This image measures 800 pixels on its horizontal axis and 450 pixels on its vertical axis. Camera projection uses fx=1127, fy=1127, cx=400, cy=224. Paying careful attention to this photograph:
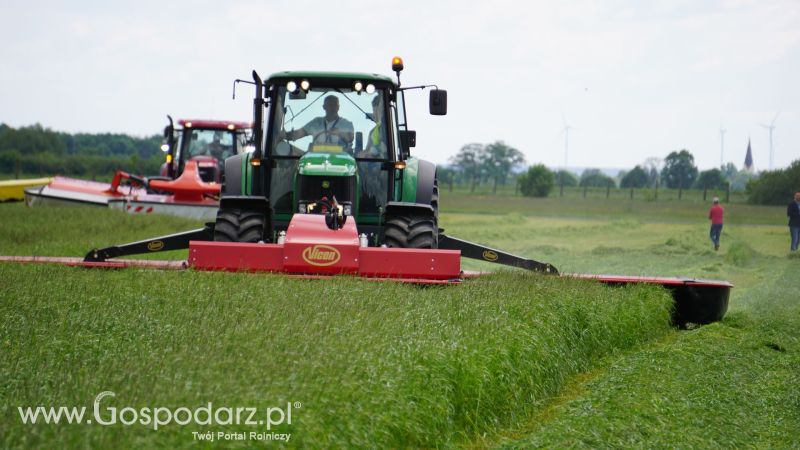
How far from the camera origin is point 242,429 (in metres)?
5.05

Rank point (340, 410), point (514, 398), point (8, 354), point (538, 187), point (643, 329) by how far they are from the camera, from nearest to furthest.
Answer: point (340, 410) < point (8, 354) < point (514, 398) < point (643, 329) < point (538, 187)

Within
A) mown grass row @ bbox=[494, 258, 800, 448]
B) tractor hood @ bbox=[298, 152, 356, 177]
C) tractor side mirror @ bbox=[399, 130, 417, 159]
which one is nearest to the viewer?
mown grass row @ bbox=[494, 258, 800, 448]

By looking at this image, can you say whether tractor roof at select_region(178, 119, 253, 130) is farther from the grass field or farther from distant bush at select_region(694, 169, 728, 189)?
distant bush at select_region(694, 169, 728, 189)

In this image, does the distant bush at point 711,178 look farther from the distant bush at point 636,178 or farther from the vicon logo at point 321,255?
the vicon logo at point 321,255

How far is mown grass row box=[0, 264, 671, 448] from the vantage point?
537 cm

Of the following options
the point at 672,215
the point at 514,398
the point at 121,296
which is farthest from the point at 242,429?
the point at 672,215

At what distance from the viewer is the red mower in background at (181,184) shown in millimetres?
27750

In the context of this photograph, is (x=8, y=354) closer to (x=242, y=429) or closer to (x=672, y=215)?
(x=242, y=429)

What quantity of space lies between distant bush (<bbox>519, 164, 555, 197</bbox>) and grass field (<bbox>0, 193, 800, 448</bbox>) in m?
65.6

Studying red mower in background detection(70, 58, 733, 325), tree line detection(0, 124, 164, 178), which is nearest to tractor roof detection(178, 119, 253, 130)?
red mower in background detection(70, 58, 733, 325)

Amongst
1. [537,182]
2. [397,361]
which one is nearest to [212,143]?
[397,361]

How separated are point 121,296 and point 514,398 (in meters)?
3.21

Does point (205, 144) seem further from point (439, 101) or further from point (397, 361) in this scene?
point (397, 361)

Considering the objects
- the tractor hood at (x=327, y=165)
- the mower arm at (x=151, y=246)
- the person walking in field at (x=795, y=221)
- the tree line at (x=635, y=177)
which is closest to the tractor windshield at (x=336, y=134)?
the tractor hood at (x=327, y=165)
